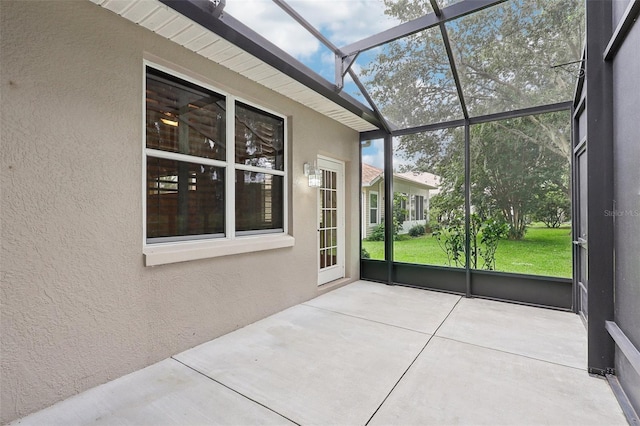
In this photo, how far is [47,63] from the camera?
192 cm

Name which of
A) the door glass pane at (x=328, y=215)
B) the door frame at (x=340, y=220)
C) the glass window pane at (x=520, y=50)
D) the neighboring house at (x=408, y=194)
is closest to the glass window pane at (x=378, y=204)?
the neighboring house at (x=408, y=194)

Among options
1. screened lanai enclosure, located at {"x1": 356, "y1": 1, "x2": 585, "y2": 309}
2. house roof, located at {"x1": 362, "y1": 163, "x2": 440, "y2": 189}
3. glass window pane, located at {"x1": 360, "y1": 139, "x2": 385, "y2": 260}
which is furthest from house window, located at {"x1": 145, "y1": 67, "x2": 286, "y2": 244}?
house roof, located at {"x1": 362, "y1": 163, "x2": 440, "y2": 189}

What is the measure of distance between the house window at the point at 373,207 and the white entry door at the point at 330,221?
1.28 m

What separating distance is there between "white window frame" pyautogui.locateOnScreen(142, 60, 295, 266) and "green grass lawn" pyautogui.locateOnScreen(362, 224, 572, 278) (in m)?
2.50

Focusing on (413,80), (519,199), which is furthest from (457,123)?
(519,199)

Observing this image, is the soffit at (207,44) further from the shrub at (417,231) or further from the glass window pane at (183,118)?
the shrub at (417,231)

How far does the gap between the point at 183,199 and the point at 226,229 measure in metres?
0.59

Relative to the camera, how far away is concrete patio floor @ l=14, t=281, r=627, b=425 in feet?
6.06

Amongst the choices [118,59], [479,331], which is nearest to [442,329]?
[479,331]

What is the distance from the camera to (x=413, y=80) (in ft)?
13.3

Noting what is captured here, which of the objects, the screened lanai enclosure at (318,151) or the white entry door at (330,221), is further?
the white entry door at (330,221)

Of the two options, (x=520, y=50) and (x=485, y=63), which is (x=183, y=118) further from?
(x=520, y=50)

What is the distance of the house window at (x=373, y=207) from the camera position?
6.37 metres

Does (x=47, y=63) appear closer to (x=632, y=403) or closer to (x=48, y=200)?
(x=48, y=200)
